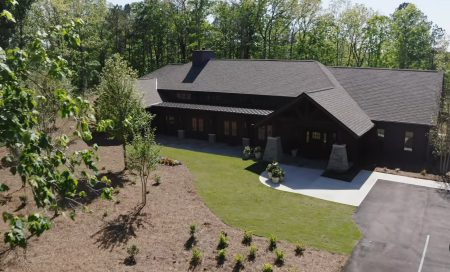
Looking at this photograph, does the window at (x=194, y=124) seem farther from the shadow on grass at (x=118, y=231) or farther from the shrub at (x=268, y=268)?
the shrub at (x=268, y=268)

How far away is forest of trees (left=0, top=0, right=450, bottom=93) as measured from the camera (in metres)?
62.9

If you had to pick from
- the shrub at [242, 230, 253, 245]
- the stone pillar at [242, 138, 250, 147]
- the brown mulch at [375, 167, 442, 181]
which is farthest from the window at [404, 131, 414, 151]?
the shrub at [242, 230, 253, 245]

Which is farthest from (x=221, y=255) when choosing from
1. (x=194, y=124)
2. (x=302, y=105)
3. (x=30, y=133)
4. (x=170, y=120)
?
(x=170, y=120)

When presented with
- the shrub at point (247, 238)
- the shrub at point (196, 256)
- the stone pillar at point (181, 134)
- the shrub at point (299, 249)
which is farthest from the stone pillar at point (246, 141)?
the shrub at point (196, 256)

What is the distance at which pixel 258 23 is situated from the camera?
64562 mm

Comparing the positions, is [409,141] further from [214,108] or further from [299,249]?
[299,249]

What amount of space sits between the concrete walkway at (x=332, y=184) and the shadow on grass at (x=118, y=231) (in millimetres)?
9296

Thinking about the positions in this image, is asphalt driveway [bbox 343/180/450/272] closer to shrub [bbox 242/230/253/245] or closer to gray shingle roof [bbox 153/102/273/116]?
shrub [bbox 242/230/253/245]

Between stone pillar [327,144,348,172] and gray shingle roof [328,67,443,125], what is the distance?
16.4 feet

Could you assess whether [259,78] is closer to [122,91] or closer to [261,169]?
[261,169]

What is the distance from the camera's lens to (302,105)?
2811 cm

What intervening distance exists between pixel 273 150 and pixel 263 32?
44.3 meters

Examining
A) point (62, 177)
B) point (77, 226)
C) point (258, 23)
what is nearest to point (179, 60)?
point (258, 23)

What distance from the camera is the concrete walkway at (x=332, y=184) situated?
22.0 metres
